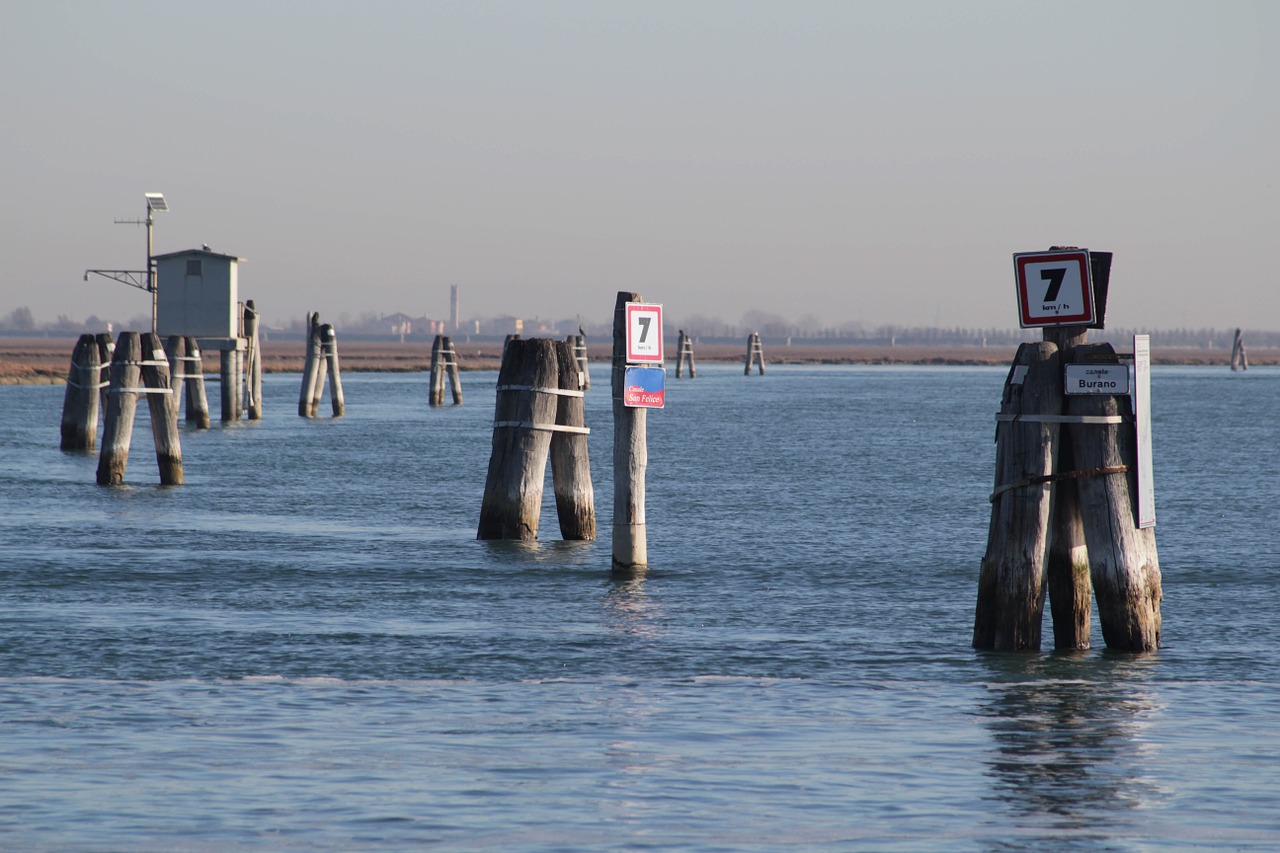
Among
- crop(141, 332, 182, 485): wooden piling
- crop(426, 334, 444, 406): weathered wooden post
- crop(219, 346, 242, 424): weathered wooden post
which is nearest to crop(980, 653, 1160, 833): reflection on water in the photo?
crop(141, 332, 182, 485): wooden piling

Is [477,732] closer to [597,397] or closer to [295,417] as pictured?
[295,417]

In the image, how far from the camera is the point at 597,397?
6900cm

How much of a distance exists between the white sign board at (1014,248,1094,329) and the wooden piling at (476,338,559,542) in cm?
656

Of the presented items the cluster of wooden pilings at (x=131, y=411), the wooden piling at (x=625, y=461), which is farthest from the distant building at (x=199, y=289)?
the wooden piling at (x=625, y=461)

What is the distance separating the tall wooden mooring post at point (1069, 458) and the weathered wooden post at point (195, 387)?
29.5m

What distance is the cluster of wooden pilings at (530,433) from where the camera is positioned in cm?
1505

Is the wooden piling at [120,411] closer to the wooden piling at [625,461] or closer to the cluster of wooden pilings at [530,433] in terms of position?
the cluster of wooden pilings at [530,433]

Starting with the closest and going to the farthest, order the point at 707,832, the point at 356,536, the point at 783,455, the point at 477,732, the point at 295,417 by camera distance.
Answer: the point at 707,832 → the point at 477,732 → the point at 356,536 → the point at 783,455 → the point at 295,417

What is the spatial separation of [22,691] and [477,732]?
8.75 feet

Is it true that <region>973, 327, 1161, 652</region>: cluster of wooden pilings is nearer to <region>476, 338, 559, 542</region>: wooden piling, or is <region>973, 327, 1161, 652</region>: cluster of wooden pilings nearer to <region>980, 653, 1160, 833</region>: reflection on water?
<region>980, 653, 1160, 833</region>: reflection on water

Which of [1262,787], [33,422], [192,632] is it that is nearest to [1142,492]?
[1262,787]

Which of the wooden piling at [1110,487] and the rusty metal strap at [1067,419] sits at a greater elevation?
the rusty metal strap at [1067,419]

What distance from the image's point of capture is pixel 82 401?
29.9 meters

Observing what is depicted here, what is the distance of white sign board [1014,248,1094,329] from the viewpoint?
358 inches
